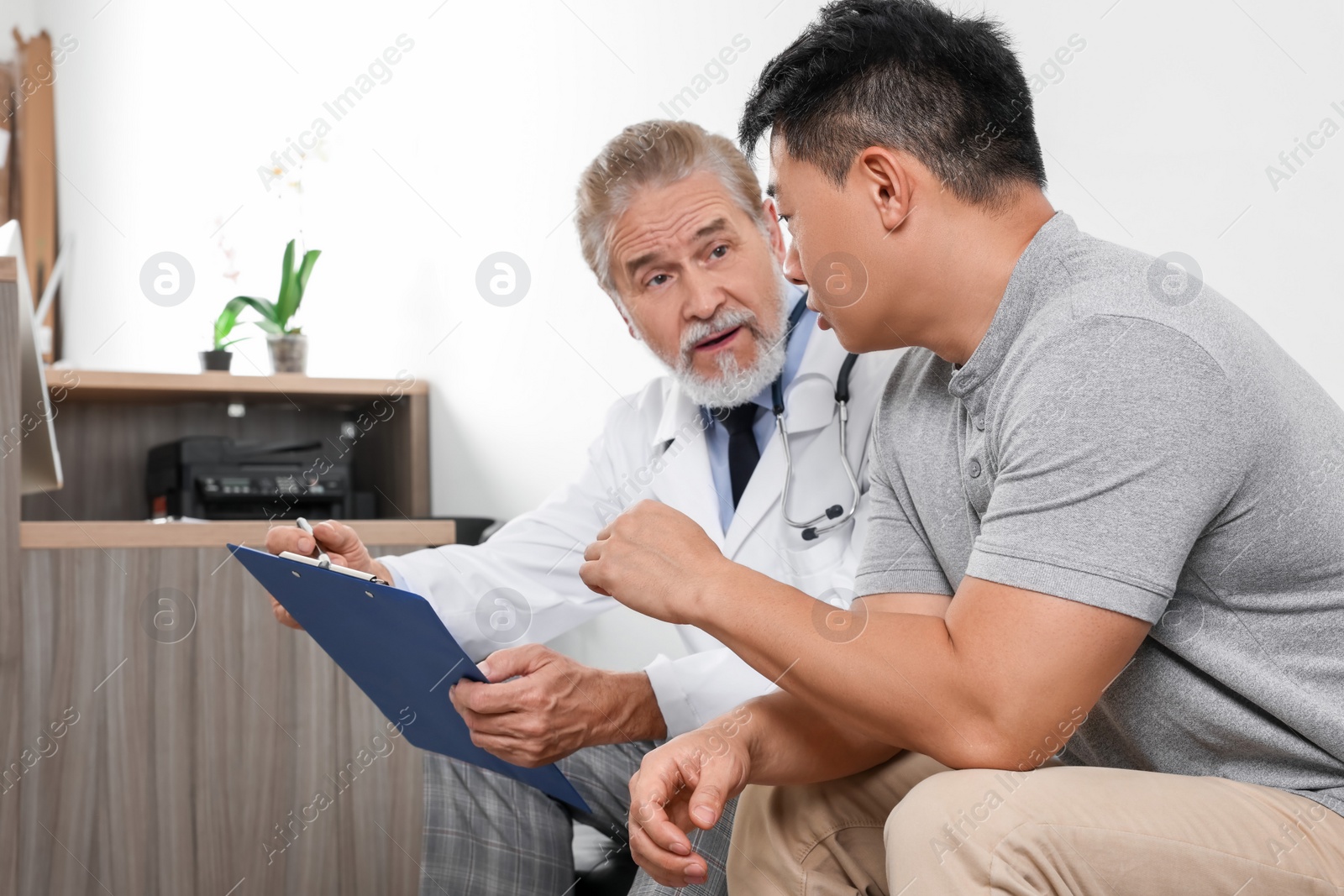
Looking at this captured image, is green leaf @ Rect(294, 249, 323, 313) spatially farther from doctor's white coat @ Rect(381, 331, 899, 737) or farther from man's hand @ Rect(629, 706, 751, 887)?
man's hand @ Rect(629, 706, 751, 887)

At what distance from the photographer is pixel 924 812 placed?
2.24 feet

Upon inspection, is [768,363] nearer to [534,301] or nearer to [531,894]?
[531,894]

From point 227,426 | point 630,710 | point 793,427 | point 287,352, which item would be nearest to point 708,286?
point 793,427

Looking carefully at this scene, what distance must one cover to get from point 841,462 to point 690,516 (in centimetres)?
20

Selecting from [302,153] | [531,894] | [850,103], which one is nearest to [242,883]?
[531,894]

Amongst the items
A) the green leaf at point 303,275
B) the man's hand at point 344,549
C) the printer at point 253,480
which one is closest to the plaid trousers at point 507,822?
the man's hand at point 344,549

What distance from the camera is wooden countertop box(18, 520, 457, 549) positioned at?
1636 mm

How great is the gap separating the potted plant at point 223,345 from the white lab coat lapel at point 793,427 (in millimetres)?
1671

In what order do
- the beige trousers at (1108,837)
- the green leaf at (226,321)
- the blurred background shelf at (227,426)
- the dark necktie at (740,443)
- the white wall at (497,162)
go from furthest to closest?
the green leaf at (226,321)
the blurred background shelf at (227,426)
the dark necktie at (740,443)
the white wall at (497,162)
the beige trousers at (1108,837)

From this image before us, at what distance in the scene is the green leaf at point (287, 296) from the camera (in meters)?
2.67

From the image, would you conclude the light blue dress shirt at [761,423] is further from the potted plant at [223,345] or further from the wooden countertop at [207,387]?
the potted plant at [223,345]

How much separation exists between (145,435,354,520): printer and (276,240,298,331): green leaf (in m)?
0.40

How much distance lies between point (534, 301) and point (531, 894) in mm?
1316

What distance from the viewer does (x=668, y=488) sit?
1.44 metres
